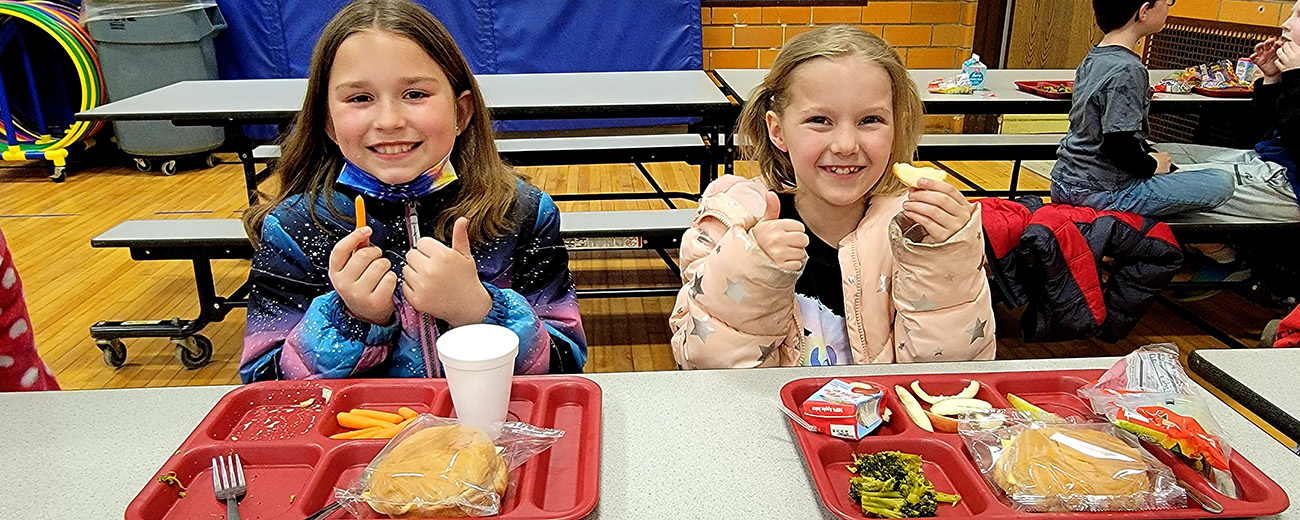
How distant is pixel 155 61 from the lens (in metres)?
5.04

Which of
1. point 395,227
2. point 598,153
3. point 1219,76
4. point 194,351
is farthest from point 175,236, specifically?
point 1219,76

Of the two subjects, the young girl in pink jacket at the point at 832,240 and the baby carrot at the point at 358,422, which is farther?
the young girl in pink jacket at the point at 832,240

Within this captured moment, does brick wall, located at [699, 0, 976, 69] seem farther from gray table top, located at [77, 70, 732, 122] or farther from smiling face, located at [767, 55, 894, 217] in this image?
smiling face, located at [767, 55, 894, 217]

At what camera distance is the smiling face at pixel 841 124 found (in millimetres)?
1330

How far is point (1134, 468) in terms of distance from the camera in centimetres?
81

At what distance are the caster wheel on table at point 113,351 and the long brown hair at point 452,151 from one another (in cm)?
173

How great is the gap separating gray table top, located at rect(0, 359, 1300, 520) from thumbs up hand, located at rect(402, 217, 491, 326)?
21 centimetres

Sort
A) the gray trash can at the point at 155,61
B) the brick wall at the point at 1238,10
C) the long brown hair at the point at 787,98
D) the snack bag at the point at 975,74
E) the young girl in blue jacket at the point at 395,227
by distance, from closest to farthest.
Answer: the young girl in blue jacket at the point at 395,227, the long brown hair at the point at 787,98, the snack bag at the point at 975,74, the brick wall at the point at 1238,10, the gray trash can at the point at 155,61

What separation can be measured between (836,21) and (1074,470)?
18.6ft

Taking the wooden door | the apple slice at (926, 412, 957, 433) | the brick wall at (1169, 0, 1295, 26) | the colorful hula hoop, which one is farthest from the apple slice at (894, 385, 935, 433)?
the colorful hula hoop

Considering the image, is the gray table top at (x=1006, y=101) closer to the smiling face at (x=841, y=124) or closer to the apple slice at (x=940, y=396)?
the smiling face at (x=841, y=124)

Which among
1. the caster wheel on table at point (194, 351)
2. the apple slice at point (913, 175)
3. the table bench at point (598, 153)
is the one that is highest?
the apple slice at point (913, 175)

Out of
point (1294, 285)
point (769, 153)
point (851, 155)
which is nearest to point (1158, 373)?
point (851, 155)

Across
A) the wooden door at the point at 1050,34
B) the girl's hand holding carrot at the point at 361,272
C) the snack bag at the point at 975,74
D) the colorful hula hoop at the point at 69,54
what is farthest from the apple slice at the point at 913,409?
the colorful hula hoop at the point at 69,54
